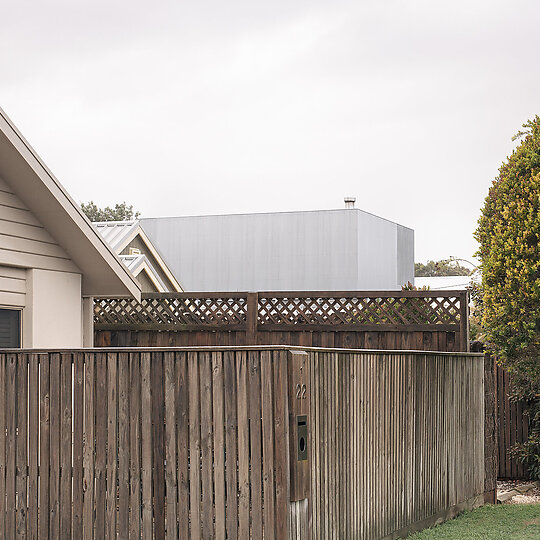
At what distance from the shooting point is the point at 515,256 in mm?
9555

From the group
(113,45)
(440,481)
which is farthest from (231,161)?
(440,481)

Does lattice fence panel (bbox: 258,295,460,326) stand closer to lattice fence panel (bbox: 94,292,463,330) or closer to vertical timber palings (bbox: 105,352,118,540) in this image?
lattice fence panel (bbox: 94,292,463,330)

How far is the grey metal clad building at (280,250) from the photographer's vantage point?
36906 millimetres

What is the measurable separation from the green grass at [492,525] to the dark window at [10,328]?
4.21 metres

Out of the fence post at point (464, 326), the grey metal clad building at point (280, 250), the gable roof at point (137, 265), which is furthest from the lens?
the grey metal clad building at point (280, 250)

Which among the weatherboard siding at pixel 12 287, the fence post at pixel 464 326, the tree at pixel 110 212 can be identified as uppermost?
the tree at pixel 110 212

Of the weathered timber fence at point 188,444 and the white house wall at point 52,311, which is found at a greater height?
the white house wall at point 52,311

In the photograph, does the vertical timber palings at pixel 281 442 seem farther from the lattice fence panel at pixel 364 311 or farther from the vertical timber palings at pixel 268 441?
the lattice fence panel at pixel 364 311

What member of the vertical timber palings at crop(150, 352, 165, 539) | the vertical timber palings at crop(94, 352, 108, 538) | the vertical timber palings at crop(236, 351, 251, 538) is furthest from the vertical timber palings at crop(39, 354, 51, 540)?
the vertical timber palings at crop(236, 351, 251, 538)

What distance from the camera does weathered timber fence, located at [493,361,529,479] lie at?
13.1m

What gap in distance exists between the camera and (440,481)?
907cm

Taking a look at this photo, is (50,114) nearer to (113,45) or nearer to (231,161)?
(231,161)

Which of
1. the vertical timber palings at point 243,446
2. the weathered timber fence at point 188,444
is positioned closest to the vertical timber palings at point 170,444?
the weathered timber fence at point 188,444

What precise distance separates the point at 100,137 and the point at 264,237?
13.3 metres
